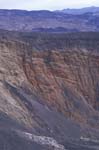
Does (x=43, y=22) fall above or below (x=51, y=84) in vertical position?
above

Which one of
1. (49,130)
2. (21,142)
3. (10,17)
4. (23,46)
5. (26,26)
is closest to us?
(21,142)

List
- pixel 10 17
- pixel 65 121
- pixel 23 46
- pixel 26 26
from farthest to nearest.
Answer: pixel 10 17, pixel 26 26, pixel 23 46, pixel 65 121

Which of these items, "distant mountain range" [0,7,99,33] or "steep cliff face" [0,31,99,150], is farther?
"distant mountain range" [0,7,99,33]

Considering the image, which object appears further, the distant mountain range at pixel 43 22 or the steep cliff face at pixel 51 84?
the distant mountain range at pixel 43 22

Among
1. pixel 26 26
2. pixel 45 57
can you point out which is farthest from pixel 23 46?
pixel 26 26

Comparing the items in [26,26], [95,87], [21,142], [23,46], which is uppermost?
[26,26]

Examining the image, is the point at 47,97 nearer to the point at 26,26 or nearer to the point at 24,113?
the point at 24,113

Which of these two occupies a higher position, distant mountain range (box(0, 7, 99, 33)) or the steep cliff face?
distant mountain range (box(0, 7, 99, 33))

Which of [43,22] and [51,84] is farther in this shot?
[43,22]
